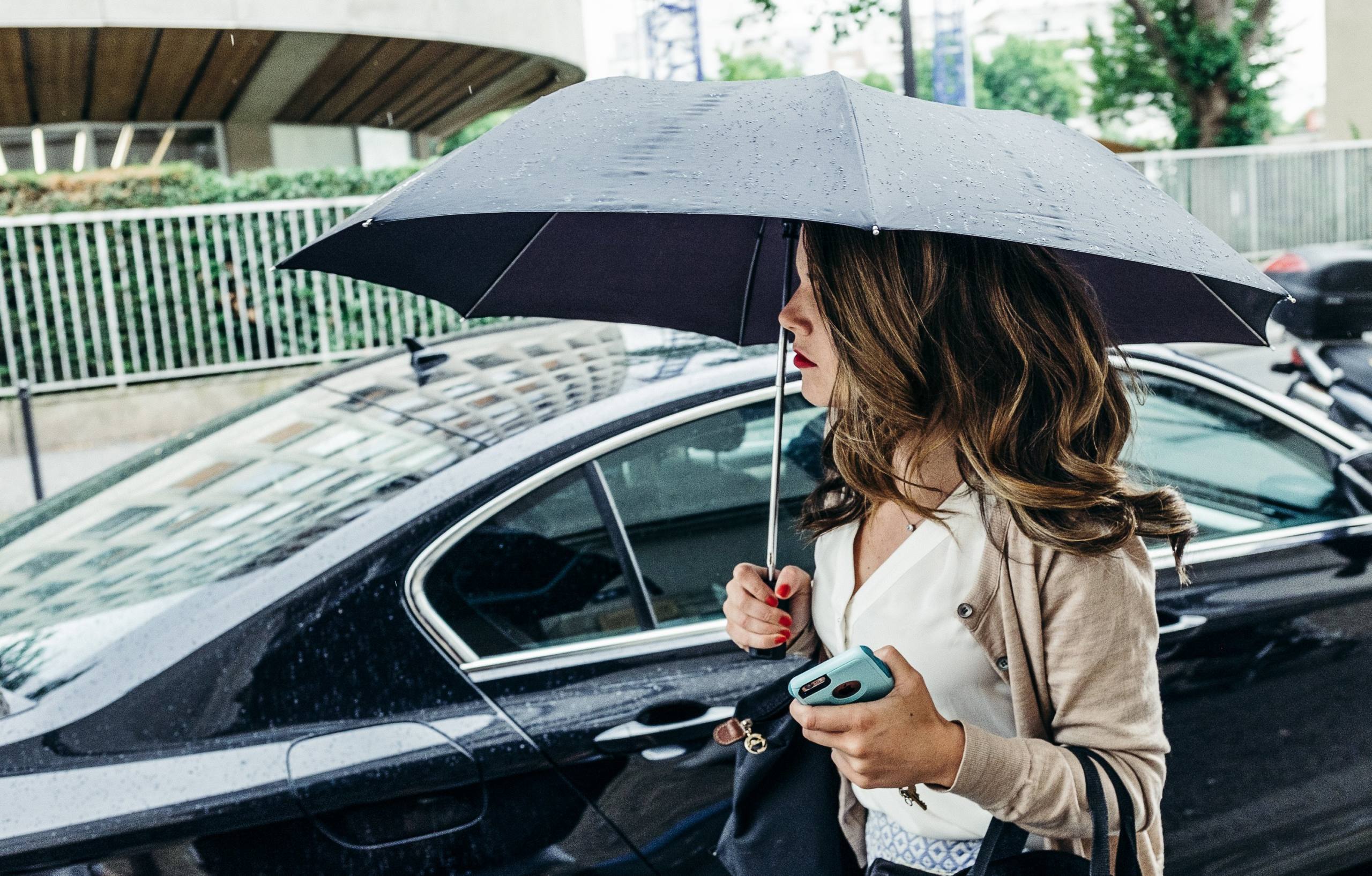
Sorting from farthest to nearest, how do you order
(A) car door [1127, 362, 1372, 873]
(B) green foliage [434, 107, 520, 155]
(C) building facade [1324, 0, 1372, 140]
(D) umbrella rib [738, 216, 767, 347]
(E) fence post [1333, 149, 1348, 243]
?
(C) building facade [1324, 0, 1372, 140], (B) green foliage [434, 107, 520, 155], (E) fence post [1333, 149, 1348, 243], (A) car door [1127, 362, 1372, 873], (D) umbrella rib [738, 216, 767, 347]

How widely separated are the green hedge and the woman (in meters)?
8.20

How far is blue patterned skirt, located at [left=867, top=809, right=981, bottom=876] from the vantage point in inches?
58.5

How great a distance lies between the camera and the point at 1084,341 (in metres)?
1.44

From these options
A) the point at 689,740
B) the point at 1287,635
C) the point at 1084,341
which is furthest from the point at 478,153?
the point at 1287,635

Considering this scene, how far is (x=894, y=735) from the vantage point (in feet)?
3.98

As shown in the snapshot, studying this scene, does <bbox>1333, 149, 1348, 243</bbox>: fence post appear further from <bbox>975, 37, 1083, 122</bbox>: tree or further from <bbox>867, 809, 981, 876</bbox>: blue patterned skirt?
<bbox>975, 37, 1083, 122</bbox>: tree

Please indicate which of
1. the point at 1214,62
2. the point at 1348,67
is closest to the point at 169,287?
the point at 1214,62

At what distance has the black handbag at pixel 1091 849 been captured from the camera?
1.25 meters

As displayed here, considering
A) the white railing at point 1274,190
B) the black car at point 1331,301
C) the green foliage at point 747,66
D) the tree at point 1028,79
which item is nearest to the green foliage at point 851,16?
the black car at point 1331,301

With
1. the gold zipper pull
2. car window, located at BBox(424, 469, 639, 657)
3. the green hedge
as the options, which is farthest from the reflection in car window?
the green hedge

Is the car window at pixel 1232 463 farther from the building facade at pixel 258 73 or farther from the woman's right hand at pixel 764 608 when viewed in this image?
the building facade at pixel 258 73

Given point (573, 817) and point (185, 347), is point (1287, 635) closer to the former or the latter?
point (573, 817)

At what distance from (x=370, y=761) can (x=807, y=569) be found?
872 millimetres

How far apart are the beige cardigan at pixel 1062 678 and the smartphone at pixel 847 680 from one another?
13 centimetres
